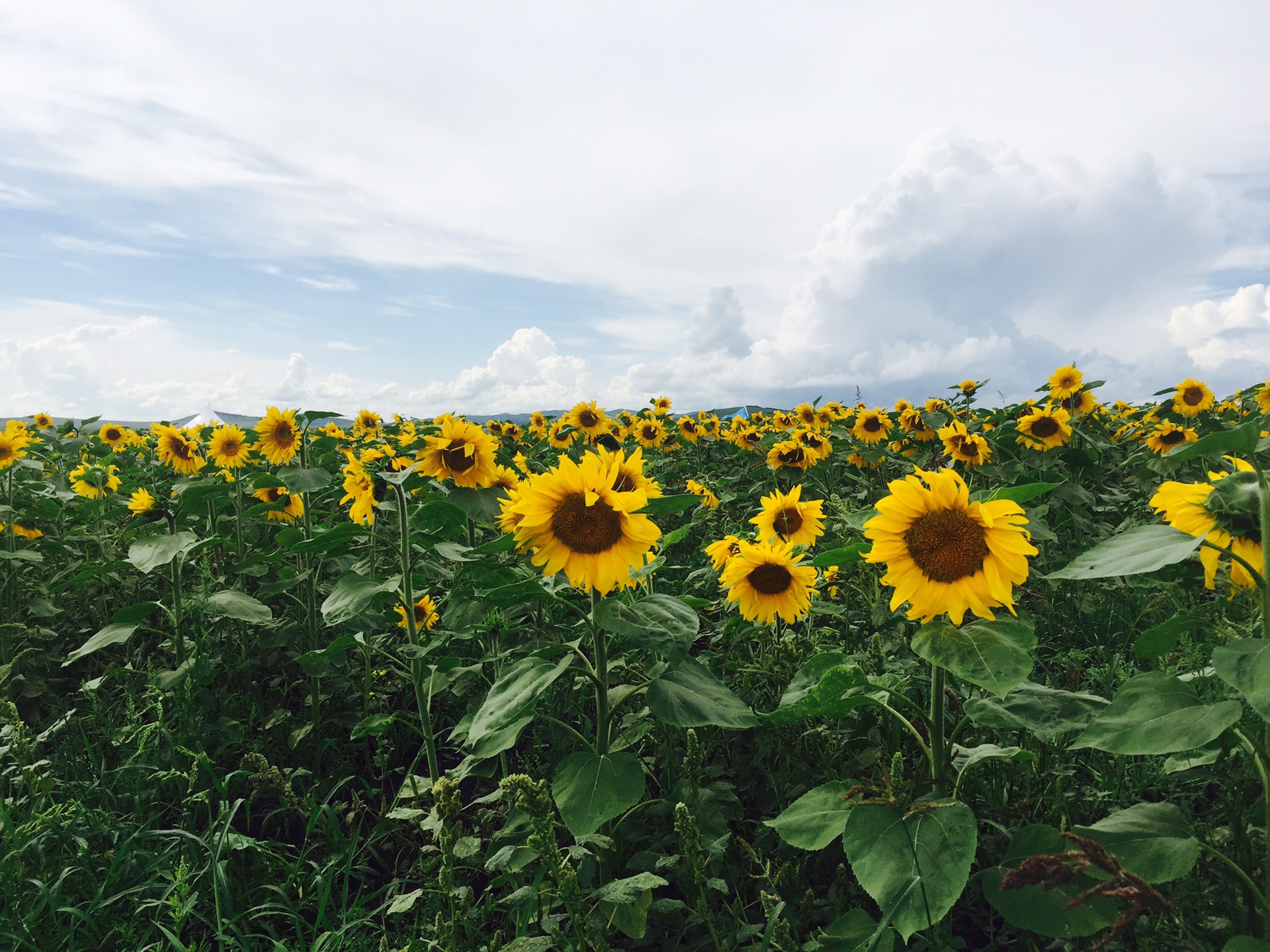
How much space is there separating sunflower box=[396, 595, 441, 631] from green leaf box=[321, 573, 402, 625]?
1.08 m

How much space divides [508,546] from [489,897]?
3.46ft

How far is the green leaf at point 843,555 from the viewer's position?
1718 millimetres

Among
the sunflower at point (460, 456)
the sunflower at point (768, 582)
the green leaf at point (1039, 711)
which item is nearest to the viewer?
the green leaf at point (1039, 711)

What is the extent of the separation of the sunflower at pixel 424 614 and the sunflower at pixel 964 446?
4.31m

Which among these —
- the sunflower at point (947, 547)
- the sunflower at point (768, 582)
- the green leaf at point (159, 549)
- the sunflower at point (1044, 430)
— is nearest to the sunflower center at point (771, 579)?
the sunflower at point (768, 582)

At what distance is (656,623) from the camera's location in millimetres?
1738

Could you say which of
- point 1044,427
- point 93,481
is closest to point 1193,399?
point 1044,427

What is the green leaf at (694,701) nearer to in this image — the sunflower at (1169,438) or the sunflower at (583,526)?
the sunflower at (583,526)

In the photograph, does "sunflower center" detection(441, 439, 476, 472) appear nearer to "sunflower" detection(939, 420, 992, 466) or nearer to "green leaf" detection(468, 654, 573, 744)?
"green leaf" detection(468, 654, 573, 744)

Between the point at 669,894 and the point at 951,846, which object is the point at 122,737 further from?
the point at 951,846

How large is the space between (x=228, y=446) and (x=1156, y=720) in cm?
587

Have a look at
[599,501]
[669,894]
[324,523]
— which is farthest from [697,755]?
[324,523]

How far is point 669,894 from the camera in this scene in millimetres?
2227

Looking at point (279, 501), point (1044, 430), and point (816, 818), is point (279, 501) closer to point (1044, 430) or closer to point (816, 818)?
point (816, 818)
